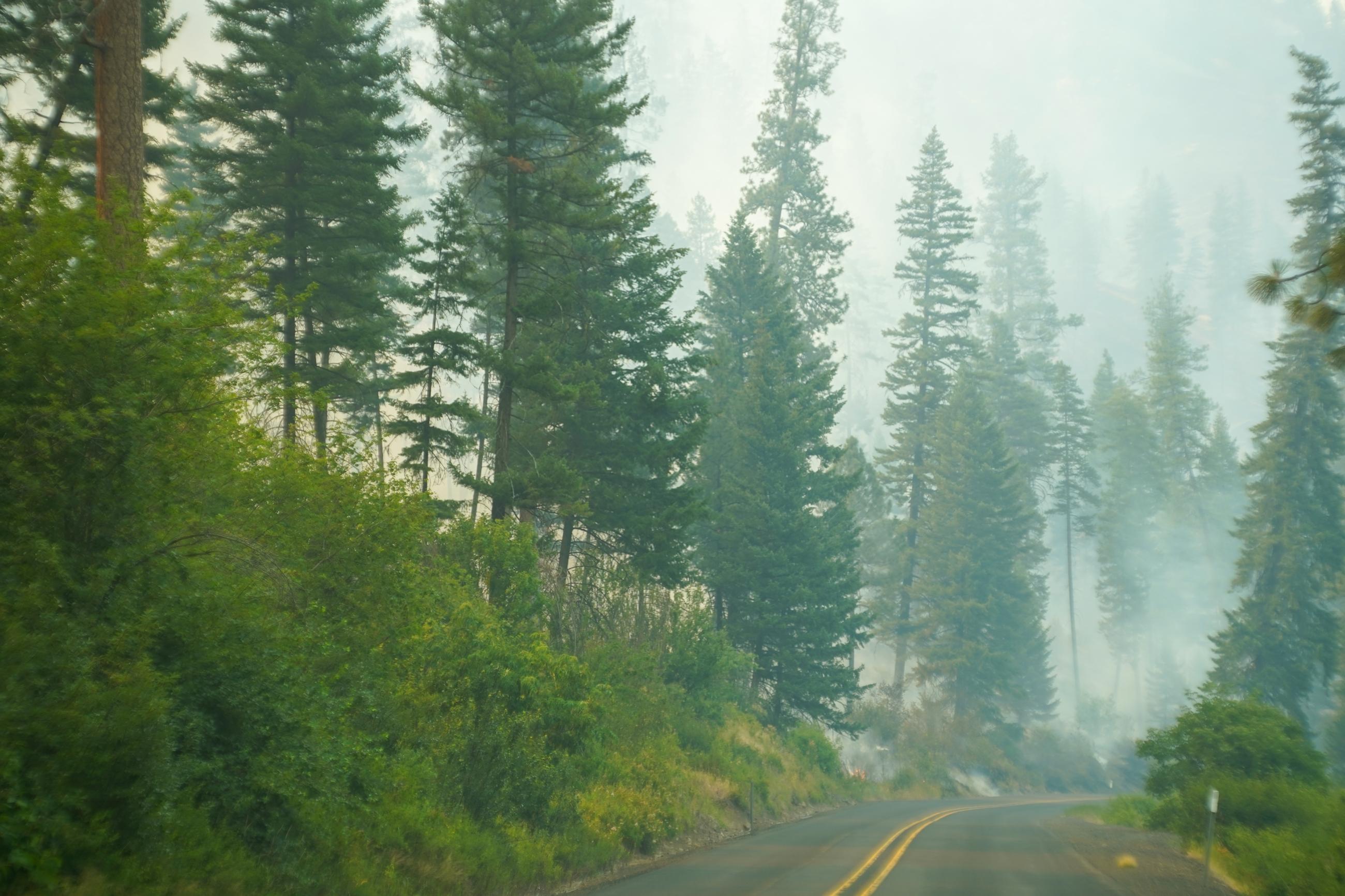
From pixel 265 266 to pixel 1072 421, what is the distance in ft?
204

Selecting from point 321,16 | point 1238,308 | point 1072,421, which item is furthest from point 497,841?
point 1238,308

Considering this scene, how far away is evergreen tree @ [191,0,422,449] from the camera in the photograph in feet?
70.4

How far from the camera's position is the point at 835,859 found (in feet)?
52.2

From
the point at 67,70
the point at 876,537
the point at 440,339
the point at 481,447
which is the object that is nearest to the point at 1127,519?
the point at 876,537

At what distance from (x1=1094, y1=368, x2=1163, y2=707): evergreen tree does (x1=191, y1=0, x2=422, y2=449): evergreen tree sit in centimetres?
6900

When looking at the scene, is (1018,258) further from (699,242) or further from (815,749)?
(815,749)

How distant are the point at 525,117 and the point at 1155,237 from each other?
17713cm

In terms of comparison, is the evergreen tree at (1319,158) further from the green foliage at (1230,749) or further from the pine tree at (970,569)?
the green foliage at (1230,749)

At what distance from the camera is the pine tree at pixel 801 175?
172 ft

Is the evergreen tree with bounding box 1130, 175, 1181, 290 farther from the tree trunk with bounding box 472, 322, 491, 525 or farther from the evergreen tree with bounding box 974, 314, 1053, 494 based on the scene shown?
the tree trunk with bounding box 472, 322, 491, 525

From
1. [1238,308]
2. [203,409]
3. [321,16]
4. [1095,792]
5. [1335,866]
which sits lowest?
[1095,792]

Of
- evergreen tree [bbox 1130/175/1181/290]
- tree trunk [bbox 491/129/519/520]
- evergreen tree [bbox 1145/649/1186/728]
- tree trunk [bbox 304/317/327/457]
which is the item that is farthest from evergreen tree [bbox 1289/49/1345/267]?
evergreen tree [bbox 1130/175/1181/290]

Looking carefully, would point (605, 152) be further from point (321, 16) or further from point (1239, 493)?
point (1239, 493)

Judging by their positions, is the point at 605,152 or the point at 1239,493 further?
the point at 1239,493
